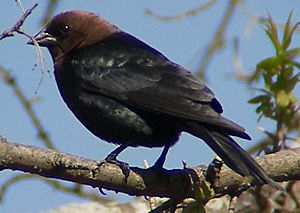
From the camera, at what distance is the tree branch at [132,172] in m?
2.40

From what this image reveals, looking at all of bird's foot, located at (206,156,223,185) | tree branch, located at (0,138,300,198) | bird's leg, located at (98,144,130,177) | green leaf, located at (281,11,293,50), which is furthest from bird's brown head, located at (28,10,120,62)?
green leaf, located at (281,11,293,50)

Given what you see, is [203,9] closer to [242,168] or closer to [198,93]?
[198,93]

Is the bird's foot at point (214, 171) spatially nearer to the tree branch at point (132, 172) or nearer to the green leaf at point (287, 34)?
the tree branch at point (132, 172)

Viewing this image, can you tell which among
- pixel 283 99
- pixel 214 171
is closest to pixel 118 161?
pixel 214 171

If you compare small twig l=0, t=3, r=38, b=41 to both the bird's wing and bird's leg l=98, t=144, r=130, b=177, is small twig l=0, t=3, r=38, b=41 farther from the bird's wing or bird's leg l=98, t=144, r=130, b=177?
the bird's wing

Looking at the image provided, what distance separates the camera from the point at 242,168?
268 cm

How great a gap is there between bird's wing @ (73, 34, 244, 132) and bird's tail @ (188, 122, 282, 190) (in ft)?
0.22

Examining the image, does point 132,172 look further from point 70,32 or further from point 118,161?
point 70,32

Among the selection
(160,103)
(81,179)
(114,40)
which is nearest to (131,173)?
(81,179)

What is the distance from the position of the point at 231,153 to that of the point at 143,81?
93 centimetres

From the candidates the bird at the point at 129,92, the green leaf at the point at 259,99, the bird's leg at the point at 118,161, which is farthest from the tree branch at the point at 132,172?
the green leaf at the point at 259,99

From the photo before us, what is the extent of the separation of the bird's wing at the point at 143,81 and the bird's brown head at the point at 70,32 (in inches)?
6.7

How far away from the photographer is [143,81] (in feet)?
11.9

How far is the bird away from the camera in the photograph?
3309mm
